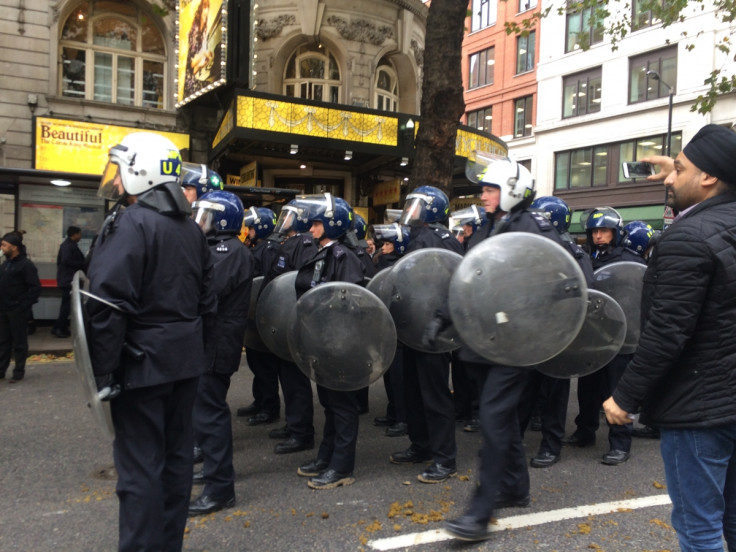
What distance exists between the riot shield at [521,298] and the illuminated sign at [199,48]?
36.9 feet

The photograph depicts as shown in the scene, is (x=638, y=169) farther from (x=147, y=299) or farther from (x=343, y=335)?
(x=147, y=299)

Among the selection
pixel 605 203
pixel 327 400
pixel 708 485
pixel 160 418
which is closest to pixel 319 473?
pixel 327 400

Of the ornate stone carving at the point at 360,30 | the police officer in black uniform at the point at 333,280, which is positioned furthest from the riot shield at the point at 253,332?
the ornate stone carving at the point at 360,30

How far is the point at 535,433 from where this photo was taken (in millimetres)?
5859

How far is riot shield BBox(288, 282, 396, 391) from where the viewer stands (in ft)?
13.2

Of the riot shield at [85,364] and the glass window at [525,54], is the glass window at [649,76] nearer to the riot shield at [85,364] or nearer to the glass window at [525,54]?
the glass window at [525,54]

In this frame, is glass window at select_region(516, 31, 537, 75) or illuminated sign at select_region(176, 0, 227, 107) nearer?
illuminated sign at select_region(176, 0, 227, 107)

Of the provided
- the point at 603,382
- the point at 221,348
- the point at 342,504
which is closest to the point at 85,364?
the point at 221,348

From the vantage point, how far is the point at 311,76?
16.4 metres

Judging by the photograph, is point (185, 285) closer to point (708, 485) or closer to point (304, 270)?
point (304, 270)

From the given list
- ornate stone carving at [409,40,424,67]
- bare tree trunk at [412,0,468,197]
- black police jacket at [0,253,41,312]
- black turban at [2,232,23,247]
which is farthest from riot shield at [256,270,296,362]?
ornate stone carving at [409,40,424,67]

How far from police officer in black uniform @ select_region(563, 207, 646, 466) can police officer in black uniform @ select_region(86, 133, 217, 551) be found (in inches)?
136

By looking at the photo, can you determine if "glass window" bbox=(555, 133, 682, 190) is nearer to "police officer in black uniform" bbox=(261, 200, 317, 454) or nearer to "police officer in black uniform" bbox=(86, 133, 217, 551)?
"police officer in black uniform" bbox=(261, 200, 317, 454)

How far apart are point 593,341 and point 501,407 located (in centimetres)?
119
